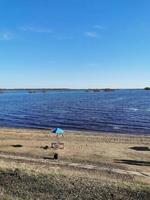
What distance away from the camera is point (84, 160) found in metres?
24.5

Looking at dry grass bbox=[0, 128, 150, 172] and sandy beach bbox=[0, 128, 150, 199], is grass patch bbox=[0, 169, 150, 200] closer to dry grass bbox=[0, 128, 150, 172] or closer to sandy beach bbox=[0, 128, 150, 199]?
sandy beach bbox=[0, 128, 150, 199]

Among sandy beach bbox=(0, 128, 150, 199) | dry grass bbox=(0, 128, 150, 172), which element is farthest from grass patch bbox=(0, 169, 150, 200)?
dry grass bbox=(0, 128, 150, 172)

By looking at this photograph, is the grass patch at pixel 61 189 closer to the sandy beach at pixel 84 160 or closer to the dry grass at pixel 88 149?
the sandy beach at pixel 84 160

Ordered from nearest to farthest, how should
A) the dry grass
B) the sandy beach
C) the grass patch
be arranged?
1. the grass patch
2. the sandy beach
3. the dry grass

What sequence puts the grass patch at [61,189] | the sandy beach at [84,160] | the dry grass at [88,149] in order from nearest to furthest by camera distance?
the grass patch at [61,189] < the sandy beach at [84,160] < the dry grass at [88,149]

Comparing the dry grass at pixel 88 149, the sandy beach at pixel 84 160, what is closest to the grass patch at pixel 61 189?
the sandy beach at pixel 84 160

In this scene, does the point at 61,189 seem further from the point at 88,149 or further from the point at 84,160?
the point at 88,149

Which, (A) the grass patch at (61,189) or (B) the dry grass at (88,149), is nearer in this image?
(A) the grass patch at (61,189)

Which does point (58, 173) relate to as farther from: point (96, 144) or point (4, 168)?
point (96, 144)

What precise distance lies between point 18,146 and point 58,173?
12626mm

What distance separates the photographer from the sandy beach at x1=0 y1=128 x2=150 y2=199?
60.7 feet

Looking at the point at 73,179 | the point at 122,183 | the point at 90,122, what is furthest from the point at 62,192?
the point at 90,122

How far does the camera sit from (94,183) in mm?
17656

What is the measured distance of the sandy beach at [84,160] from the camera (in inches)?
729
